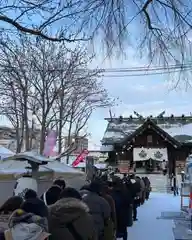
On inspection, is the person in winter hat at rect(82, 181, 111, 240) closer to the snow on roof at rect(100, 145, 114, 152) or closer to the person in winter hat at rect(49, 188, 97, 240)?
the person in winter hat at rect(49, 188, 97, 240)

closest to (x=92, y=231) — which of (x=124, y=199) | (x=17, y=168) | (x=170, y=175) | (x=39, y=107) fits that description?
(x=124, y=199)

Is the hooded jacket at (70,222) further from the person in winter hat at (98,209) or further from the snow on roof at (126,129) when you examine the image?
the snow on roof at (126,129)

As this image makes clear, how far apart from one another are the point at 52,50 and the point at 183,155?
1969 cm

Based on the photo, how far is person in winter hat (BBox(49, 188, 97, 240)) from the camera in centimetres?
529

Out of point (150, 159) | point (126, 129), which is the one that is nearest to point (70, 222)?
point (150, 159)

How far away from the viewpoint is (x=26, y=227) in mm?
4613

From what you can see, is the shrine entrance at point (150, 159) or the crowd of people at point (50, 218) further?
the shrine entrance at point (150, 159)

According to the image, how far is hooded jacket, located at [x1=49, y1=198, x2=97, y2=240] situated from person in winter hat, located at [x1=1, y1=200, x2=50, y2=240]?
1.78 feet

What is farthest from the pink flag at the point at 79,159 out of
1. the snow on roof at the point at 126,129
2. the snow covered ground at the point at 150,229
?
the snow covered ground at the point at 150,229

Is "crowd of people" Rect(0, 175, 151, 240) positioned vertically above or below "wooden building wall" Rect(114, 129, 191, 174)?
below

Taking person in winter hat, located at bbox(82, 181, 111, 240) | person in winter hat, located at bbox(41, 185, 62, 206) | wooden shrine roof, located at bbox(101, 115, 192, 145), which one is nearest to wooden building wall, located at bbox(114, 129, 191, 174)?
wooden shrine roof, located at bbox(101, 115, 192, 145)

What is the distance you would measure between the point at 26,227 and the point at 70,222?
0.83m

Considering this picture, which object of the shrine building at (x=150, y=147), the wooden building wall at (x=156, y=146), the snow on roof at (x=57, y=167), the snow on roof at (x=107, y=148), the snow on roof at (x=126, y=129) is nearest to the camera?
the snow on roof at (x=57, y=167)

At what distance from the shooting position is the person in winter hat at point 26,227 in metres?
4.58
